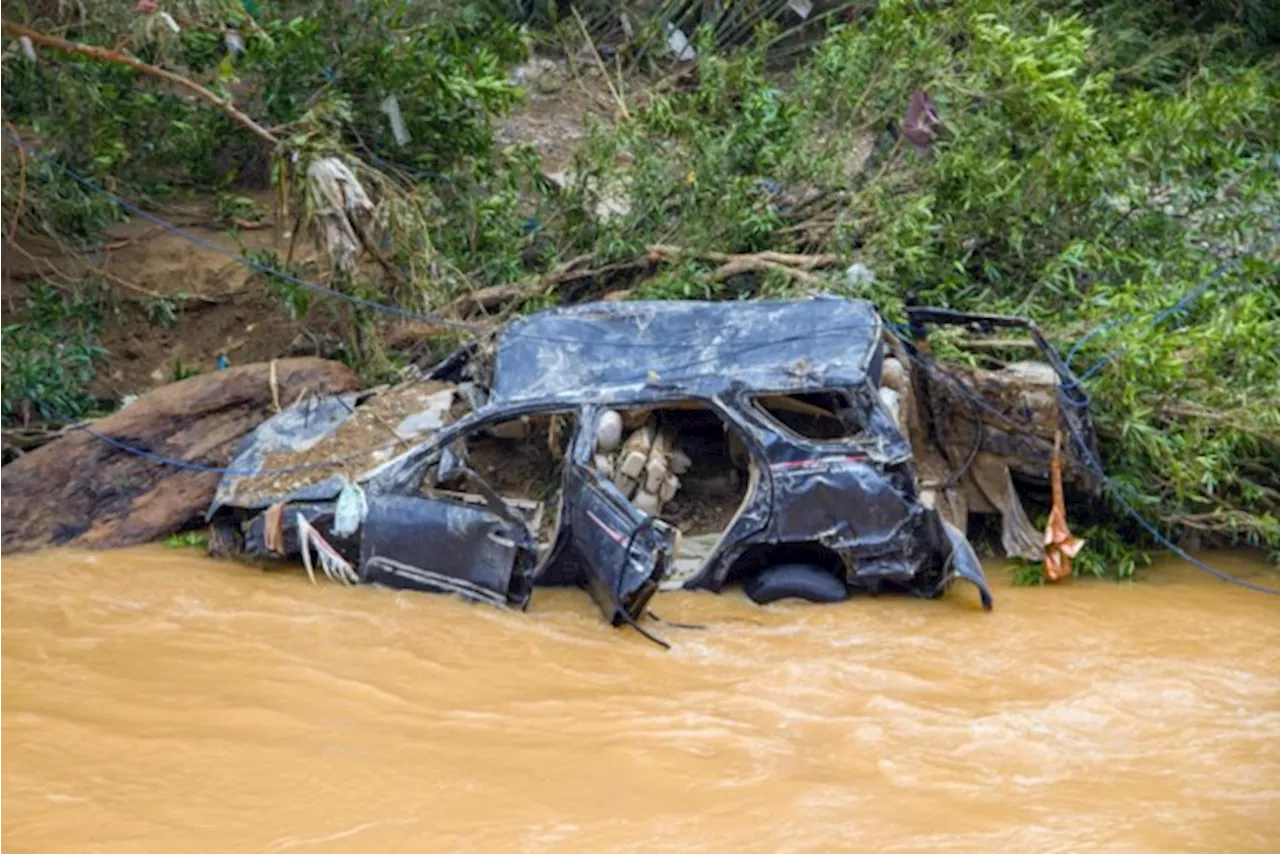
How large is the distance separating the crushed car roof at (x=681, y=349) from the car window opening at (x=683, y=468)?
240 millimetres

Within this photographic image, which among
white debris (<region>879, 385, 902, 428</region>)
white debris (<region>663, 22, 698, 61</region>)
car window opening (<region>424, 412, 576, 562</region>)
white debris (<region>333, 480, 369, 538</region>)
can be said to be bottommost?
white debris (<region>333, 480, 369, 538</region>)

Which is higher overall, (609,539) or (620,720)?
(609,539)

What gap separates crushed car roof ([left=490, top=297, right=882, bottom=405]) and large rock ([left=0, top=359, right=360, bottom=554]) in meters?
1.96

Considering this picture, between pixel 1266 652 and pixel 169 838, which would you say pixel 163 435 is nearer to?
pixel 169 838

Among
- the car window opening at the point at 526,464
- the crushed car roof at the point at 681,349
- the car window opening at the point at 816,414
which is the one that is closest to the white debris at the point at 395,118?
the crushed car roof at the point at 681,349

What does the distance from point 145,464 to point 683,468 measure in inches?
144

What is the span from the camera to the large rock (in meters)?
9.06

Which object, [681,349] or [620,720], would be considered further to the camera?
[681,349]

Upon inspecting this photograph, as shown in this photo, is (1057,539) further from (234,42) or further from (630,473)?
(234,42)

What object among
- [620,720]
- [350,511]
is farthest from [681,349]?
[620,720]

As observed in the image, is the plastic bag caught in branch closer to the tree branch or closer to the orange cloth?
the tree branch

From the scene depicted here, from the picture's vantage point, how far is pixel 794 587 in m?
7.89

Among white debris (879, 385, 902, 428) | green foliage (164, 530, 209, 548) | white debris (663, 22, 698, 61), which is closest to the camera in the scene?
white debris (879, 385, 902, 428)

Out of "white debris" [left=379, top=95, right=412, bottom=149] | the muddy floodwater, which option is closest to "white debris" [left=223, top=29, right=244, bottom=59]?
"white debris" [left=379, top=95, right=412, bottom=149]
